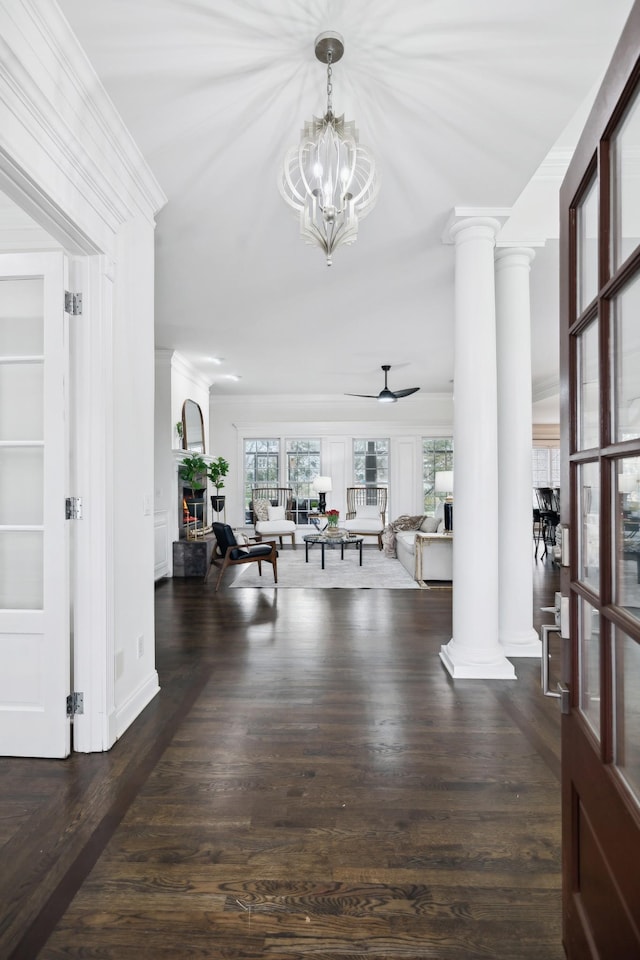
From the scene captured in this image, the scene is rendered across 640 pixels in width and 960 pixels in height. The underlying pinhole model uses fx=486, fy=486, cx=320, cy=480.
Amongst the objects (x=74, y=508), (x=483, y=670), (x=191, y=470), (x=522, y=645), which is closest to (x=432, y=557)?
(x=522, y=645)

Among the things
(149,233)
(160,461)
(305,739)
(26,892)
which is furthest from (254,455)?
(26,892)

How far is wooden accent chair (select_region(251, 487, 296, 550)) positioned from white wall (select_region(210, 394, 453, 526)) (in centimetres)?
56

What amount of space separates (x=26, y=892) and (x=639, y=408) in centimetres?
216

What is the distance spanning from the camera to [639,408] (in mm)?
832

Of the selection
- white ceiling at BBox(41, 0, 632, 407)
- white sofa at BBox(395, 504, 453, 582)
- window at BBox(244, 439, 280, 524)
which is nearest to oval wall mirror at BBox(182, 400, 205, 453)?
window at BBox(244, 439, 280, 524)

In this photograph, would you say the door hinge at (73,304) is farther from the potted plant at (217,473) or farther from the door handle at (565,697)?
the potted plant at (217,473)

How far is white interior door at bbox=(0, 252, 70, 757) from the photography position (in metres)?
2.22

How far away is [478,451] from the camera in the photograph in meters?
3.15

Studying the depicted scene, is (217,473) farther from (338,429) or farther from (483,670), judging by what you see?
(483,670)

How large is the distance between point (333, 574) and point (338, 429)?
4.24 metres

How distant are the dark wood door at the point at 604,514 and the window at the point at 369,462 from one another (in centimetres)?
897

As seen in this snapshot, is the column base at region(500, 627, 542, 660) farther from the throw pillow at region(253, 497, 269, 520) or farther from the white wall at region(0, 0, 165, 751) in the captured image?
the throw pillow at region(253, 497, 269, 520)

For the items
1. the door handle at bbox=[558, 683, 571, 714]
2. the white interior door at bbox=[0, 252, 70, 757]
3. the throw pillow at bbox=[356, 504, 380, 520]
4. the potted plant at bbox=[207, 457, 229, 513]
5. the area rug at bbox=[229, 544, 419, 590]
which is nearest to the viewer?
the door handle at bbox=[558, 683, 571, 714]

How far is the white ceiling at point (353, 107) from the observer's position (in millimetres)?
1772
